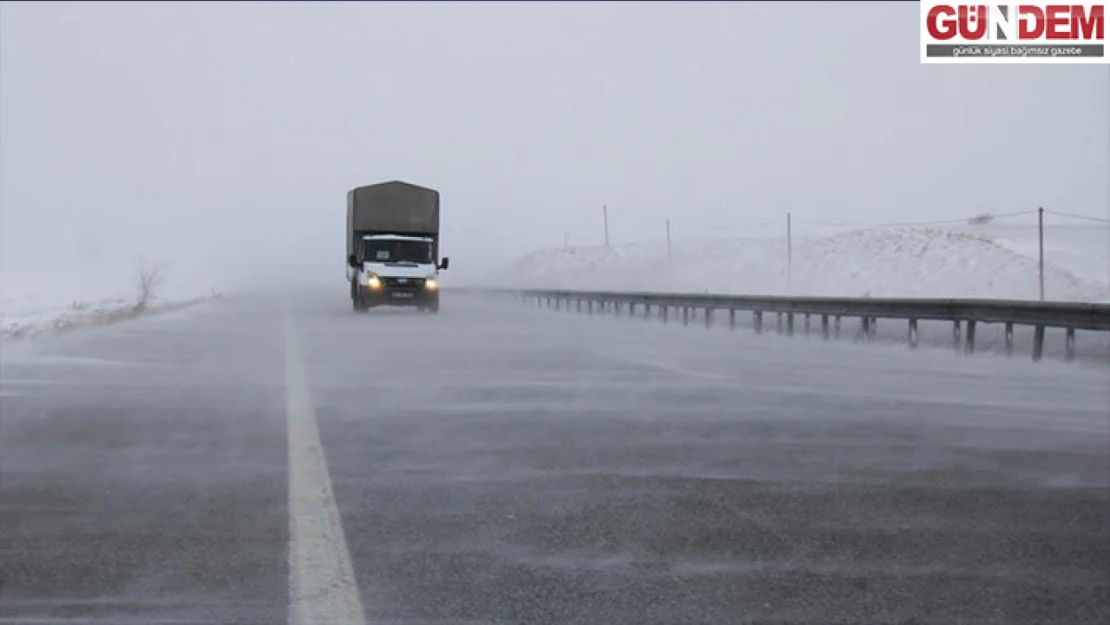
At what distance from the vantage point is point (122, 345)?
2239 cm

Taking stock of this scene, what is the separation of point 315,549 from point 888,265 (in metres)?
34.0

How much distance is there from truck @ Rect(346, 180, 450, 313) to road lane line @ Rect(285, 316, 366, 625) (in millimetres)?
31092

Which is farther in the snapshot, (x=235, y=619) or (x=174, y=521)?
(x=174, y=521)

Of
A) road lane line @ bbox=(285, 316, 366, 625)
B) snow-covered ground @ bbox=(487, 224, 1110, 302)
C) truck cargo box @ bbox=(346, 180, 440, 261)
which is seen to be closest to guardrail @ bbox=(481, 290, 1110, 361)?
snow-covered ground @ bbox=(487, 224, 1110, 302)

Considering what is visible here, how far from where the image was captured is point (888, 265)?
126 feet

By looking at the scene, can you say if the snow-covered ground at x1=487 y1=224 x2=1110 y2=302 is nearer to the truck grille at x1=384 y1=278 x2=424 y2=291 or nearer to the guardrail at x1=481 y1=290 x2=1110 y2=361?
the guardrail at x1=481 y1=290 x2=1110 y2=361

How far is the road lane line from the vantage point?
16.8 ft

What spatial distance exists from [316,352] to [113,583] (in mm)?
15784

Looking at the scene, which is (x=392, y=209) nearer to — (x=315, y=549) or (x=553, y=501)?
(x=553, y=501)

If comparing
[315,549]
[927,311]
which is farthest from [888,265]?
[315,549]

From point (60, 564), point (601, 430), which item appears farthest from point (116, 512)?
point (601, 430)

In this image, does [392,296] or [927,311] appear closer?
[927,311]

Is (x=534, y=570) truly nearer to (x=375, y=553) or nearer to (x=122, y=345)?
(x=375, y=553)

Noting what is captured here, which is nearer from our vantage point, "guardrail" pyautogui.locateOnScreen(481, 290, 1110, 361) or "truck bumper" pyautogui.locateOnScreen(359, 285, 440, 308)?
"guardrail" pyautogui.locateOnScreen(481, 290, 1110, 361)
